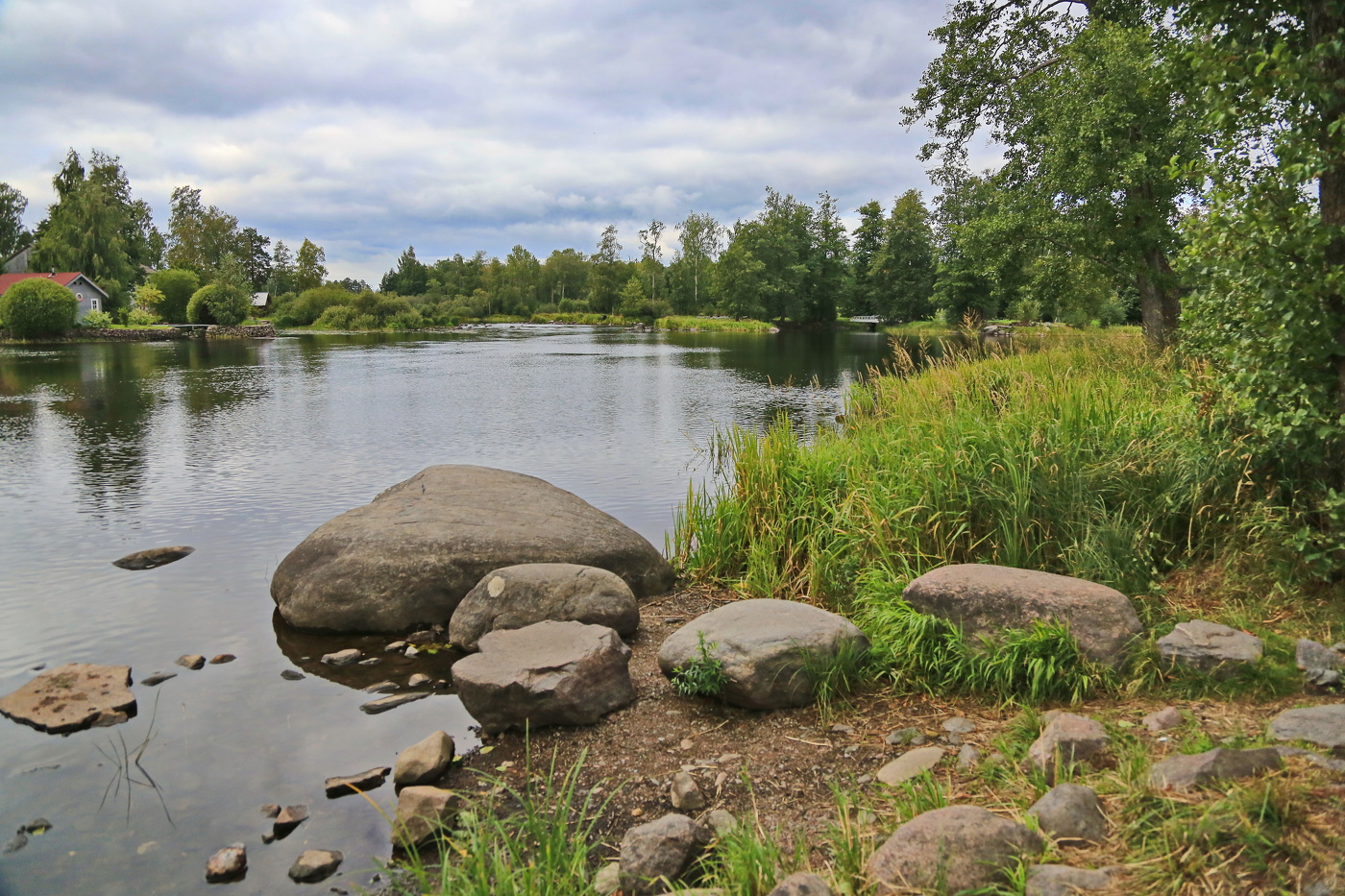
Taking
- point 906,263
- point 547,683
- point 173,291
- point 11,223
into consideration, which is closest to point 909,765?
point 547,683

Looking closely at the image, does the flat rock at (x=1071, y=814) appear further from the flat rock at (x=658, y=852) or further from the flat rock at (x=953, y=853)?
the flat rock at (x=658, y=852)

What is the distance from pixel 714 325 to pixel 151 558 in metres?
79.5

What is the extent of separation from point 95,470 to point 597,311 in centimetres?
10422

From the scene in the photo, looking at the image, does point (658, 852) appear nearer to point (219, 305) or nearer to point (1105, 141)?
point (1105, 141)

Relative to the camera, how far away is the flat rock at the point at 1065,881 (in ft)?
9.22

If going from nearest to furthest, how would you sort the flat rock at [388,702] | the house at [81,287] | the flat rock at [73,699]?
1. the flat rock at [73,699]
2. the flat rock at [388,702]
3. the house at [81,287]

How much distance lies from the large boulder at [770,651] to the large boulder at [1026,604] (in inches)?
23.8

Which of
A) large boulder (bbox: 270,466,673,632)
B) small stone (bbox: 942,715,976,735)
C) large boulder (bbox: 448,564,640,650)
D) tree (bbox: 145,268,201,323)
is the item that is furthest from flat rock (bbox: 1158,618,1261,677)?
tree (bbox: 145,268,201,323)

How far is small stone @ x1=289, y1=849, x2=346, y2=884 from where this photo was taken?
4066 mm

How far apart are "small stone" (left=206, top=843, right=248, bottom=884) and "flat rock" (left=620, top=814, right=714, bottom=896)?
2016 mm

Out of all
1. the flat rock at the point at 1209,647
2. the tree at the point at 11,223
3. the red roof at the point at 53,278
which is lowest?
the flat rock at the point at 1209,647

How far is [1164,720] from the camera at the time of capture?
4.05 meters

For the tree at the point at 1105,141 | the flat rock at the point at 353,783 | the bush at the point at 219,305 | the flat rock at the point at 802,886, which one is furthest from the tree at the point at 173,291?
the flat rock at the point at 802,886

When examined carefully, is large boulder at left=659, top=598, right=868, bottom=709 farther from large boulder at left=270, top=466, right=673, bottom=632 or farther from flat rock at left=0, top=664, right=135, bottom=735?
flat rock at left=0, top=664, right=135, bottom=735
